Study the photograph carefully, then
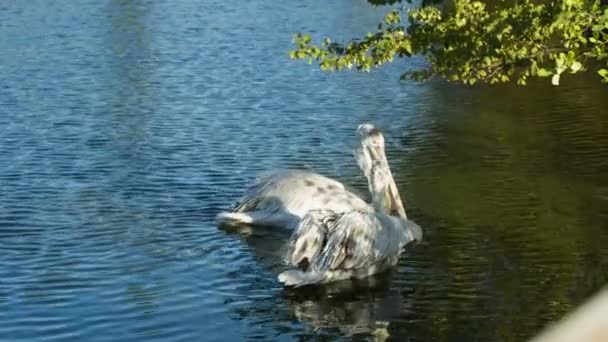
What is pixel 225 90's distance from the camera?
73.8 feet

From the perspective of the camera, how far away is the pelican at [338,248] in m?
10.4

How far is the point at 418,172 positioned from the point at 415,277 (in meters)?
5.07

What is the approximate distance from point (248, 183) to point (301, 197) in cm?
234

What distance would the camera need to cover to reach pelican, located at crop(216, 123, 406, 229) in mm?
12351

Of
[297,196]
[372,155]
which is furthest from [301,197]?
[372,155]

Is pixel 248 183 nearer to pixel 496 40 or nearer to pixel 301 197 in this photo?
pixel 301 197

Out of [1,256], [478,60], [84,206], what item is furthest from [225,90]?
[478,60]

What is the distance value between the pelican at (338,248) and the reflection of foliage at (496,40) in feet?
4.94

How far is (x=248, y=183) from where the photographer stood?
48.4 ft

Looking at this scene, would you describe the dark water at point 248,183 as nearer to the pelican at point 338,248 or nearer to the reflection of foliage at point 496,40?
the pelican at point 338,248

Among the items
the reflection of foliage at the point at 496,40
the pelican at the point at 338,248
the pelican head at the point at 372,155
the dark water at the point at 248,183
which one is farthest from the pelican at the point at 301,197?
the reflection of foliage at the point at 496,40

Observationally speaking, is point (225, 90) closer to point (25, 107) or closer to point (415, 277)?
point (25, 107)

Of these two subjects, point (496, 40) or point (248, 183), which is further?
point (248, 183)

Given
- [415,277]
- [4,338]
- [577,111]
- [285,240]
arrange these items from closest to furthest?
[4,338] → [415,277] → [285,240] → [577,111]
